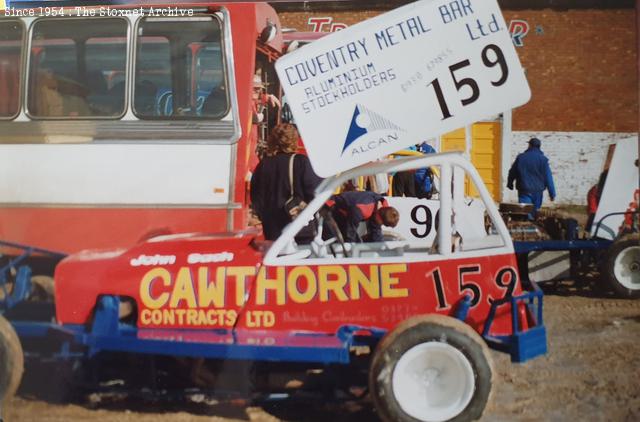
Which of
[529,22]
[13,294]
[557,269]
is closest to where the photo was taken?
[529,22]

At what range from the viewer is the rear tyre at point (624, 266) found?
13.7ft

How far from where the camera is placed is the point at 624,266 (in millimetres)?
4227

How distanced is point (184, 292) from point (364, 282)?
883 mm

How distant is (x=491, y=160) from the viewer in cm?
373

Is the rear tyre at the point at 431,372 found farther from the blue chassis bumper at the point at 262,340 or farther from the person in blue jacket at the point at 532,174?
the person in blue jacket at the point at 532,174

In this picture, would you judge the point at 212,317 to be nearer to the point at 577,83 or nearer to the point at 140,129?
the point at 140,129

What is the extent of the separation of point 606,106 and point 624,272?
3.78ft

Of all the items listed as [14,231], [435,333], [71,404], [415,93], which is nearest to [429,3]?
[415,93]

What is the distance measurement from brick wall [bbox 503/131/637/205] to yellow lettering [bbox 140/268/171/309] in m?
1.85

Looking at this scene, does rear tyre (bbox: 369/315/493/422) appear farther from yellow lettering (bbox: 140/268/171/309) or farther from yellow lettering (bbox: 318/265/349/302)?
yellow lettering (bbox: 140/268/171/309)

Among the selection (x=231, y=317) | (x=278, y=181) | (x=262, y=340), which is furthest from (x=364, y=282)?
(x=278, y=181)

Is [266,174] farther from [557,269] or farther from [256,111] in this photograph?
[557,269]

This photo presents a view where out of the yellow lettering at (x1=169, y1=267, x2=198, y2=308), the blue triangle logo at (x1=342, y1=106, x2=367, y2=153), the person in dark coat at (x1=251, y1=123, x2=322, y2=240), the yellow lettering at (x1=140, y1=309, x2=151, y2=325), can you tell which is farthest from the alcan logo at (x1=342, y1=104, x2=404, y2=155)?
the yellow lettering at (x1=140, y1=309, x2=151, y2=325)

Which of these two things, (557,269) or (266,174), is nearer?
(266,174)
